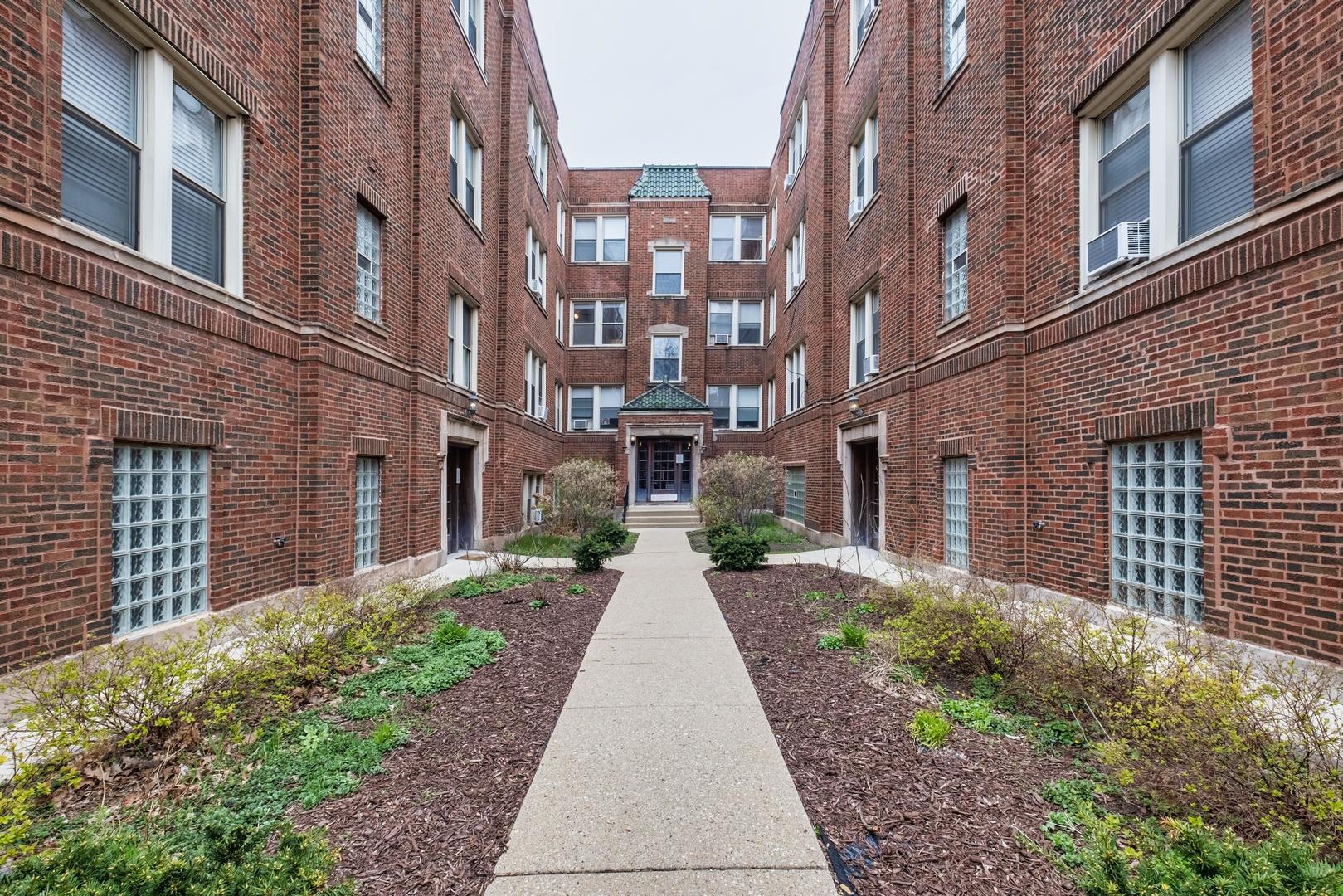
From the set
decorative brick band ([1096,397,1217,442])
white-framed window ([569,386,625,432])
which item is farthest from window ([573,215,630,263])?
decorative brick band ([1096,397,1217,442])

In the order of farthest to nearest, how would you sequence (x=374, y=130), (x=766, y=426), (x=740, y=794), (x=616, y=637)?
(x=766, y=426) < (x=374, y=130) < (x=616, y=637) < (x=740, y=794)

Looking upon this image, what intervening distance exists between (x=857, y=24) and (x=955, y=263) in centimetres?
837

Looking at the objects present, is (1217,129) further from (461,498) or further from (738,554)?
(461,498)

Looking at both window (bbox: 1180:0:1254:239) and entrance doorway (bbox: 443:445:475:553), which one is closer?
window (bbox: 1180:0:1254:239)

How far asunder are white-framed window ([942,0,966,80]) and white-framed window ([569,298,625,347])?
1621 cm

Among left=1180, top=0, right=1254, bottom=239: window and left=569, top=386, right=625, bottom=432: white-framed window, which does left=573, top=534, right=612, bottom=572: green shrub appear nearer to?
left=1180, top=0, right=1254, bottom=239: window

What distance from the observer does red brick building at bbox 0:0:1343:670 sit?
423cm

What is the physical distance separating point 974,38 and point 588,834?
10.5 m

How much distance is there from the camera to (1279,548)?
14.0 feet

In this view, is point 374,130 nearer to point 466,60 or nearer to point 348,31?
point 348,31

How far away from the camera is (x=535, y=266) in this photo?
18.3 metres

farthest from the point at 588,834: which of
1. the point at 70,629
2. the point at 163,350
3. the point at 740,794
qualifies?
the point at 163,350

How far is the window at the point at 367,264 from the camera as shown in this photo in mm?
8531

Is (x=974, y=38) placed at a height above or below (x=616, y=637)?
above
